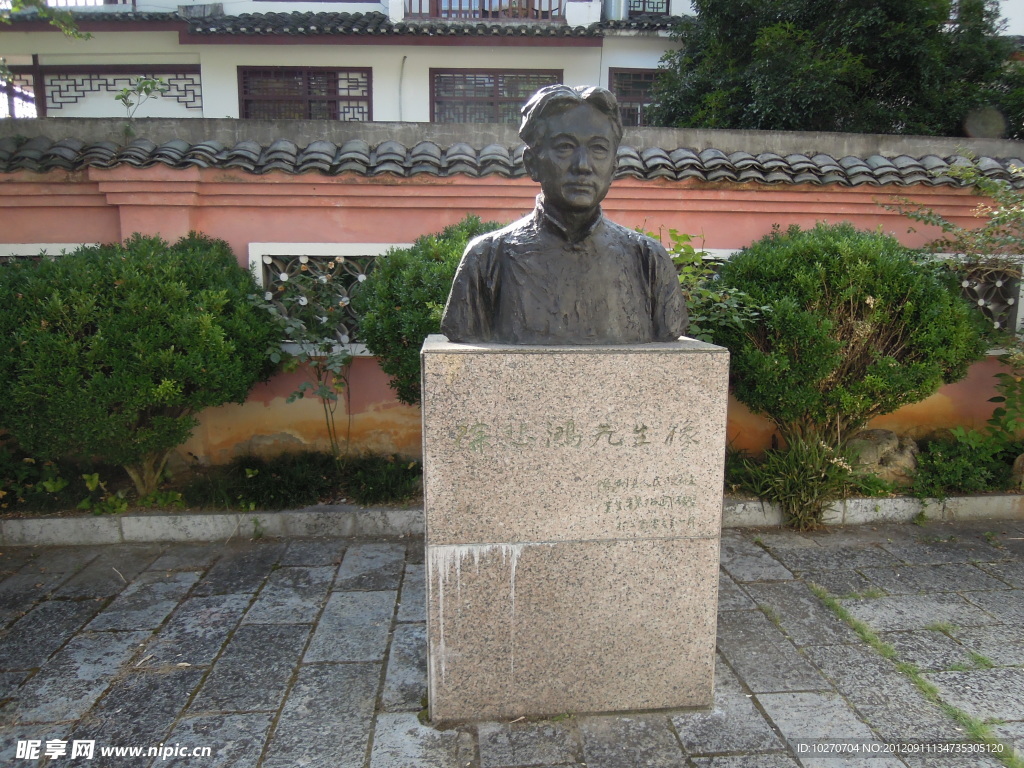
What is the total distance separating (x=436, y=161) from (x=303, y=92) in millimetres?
7613

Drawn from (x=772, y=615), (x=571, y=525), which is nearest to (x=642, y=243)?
(x=571, y=525)

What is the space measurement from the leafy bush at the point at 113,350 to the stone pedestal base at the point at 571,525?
230 cm

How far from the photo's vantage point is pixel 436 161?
536cm

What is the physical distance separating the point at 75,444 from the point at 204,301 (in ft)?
3.92

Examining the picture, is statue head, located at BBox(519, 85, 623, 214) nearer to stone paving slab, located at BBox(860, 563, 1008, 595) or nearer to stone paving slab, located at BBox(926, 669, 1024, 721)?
stone paving slab, located at BBox(926, 669, 1024, 721)

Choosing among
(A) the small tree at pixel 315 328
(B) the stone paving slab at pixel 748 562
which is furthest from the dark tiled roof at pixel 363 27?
(B) the stone paving slab at pixel 748 562

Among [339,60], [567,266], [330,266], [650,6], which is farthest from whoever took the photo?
[650,6]

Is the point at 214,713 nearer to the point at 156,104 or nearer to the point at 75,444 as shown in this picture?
the point at 75,444

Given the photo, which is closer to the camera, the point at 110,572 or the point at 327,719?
the point at 327,719

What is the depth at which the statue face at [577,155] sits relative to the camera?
259 centimetres

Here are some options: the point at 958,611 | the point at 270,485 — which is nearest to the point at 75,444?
the point at 270,485

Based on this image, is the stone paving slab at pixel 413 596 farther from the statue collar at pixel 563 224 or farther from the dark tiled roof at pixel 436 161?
the dark tiled roof at pixel 436 161

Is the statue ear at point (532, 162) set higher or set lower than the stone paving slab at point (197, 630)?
higher

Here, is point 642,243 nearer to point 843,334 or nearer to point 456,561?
point 456,561
